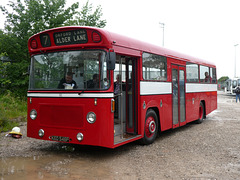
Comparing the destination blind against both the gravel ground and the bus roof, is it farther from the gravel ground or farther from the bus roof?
the gravel ground

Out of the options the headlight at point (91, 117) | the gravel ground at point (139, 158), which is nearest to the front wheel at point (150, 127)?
the gravel ground at point (139, 158)

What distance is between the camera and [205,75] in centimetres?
1279

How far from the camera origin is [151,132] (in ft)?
25.8

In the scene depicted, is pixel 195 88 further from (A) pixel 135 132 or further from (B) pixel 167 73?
(A) pixel 135 132

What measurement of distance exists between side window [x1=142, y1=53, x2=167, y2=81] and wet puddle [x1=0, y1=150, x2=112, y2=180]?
2.98 m

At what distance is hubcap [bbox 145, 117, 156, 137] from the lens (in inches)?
304

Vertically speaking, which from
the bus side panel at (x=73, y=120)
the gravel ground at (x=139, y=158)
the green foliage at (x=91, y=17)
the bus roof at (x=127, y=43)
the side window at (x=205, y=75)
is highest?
the green foliage at (x=91, y=17)

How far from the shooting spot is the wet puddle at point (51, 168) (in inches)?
198

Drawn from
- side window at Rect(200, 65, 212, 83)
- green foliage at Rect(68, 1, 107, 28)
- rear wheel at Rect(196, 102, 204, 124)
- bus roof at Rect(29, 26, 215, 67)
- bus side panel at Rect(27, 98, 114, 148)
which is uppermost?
Answer: green foliage at Rect(68, 1, 107, 28)

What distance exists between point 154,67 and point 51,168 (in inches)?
165

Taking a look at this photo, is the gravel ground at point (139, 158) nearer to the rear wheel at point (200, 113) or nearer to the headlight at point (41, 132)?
the headlight at point (41, 132)

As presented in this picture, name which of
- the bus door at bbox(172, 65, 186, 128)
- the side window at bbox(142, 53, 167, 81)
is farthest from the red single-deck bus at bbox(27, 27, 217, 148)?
the bus door at bbox(172, 65, 186, 128)

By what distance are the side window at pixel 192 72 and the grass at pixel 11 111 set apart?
7.10 meters

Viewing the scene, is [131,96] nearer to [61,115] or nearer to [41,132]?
[61,115]
